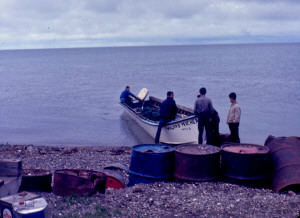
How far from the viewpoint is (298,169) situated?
7.27m

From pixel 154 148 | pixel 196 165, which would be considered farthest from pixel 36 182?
pixel 196 165

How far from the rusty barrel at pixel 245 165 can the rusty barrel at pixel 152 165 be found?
1.28m

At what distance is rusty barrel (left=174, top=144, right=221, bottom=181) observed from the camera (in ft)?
24.2

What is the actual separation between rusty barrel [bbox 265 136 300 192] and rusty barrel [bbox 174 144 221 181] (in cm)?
134

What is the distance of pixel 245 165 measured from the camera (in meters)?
7.41

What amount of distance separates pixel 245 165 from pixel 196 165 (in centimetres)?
110

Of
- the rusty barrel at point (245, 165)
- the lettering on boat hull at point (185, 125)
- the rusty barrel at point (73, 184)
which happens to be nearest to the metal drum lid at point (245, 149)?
the rusty barrel at point (245, 165)

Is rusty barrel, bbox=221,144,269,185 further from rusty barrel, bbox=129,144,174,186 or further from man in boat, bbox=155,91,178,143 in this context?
man in boat, bbox=155,91,178,143

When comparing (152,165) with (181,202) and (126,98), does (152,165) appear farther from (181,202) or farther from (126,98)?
(126,98)

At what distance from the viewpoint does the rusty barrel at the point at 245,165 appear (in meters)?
7.36

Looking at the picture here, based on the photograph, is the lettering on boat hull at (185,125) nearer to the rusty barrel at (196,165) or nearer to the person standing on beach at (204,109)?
the person standing on beach at (204,109)

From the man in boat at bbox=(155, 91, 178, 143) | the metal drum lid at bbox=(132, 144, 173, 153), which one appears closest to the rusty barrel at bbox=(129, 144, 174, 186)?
the metal drum lid at bbox=(132, 144, 173, 153)

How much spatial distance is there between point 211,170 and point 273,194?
140 centimetres

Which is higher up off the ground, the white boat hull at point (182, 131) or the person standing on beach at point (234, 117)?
the person standing on beach at point (234, 117)
